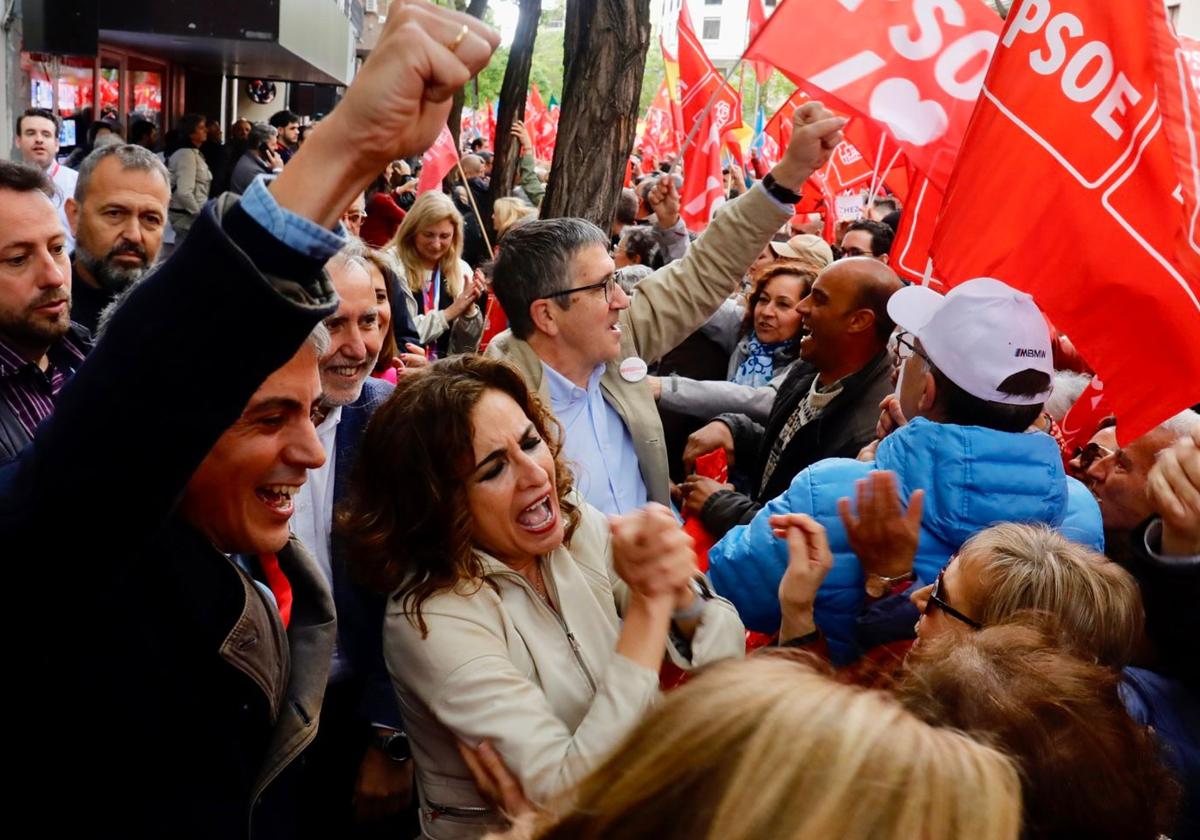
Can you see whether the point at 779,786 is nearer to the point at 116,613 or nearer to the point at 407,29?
the point at 407,29

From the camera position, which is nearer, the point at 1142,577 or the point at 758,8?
the point at 1142,577

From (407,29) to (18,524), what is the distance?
2.01ft

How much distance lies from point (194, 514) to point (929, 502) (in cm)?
159

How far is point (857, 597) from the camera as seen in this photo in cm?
250

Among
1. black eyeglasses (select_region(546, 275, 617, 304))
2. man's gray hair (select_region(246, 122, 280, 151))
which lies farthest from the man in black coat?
man's gray hair (select_region(246, 122, 280, 151))

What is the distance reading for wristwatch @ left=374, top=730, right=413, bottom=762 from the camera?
8.52 feet

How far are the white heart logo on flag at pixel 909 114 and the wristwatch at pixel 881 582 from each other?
6.19 feet

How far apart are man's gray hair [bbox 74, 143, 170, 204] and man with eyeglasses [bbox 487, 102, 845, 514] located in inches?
67.9

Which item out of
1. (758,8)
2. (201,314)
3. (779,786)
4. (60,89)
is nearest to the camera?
(779,786)

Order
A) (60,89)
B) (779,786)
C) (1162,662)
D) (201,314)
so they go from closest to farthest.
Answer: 1. (779,786)
2. (201,314)
3. (1162,662)
4. (60,89)

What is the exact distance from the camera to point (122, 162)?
4.38 metres

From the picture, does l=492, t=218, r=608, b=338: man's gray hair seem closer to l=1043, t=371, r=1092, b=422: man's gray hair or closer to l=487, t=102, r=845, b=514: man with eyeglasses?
l=487, t=102, r=845, b=514: man with eyeglasses

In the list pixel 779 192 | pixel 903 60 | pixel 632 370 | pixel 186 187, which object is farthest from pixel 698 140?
pixel 186 187

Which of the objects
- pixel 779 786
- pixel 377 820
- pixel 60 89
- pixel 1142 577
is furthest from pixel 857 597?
pixel 60 89
